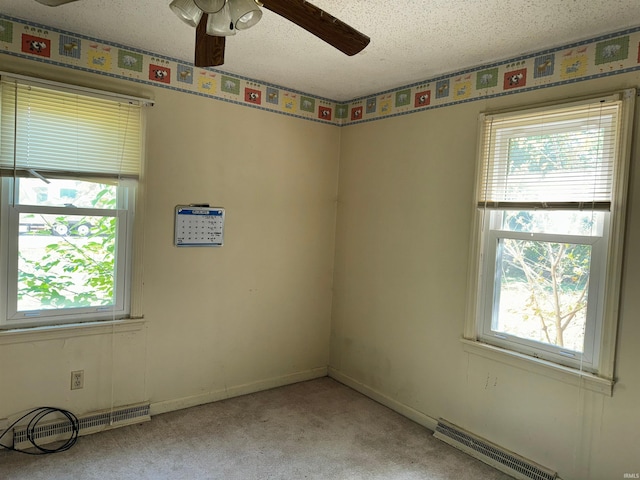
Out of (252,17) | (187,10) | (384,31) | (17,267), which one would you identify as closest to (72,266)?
(17,267)

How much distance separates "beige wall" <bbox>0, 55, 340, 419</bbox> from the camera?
269 centimetres

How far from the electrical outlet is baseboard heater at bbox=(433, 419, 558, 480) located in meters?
2.32

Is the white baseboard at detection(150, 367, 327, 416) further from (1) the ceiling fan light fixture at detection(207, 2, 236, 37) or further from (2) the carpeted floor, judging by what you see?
(1) the ceiling fan light fixture at detection(207, 2, 236, 37)

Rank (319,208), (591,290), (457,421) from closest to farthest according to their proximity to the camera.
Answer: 1. (591,290)
2. (457,421)
3. (319,208)

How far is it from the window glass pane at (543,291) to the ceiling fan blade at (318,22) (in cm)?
164

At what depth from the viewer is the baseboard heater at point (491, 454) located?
243cm

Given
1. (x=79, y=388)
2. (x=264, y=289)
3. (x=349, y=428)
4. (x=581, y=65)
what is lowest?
(x=349, y=428)

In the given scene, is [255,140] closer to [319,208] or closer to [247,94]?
[247,94]

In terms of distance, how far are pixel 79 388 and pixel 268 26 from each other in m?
2.46

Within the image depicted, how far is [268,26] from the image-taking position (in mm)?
2340

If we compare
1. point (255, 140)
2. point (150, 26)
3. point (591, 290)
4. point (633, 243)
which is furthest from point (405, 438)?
point (150, 26)

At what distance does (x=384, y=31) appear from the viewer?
2348 mm

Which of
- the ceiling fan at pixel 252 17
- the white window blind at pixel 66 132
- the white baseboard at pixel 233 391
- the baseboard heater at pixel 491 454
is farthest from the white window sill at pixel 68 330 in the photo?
the baseboard heater at pixel 491 454

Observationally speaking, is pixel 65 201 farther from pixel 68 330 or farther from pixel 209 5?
pixel 209 5
